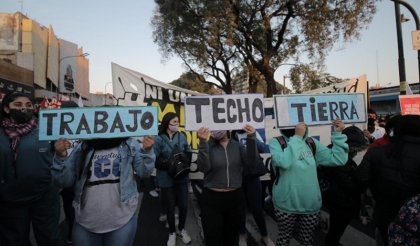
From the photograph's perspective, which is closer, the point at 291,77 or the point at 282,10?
the point at 282,10

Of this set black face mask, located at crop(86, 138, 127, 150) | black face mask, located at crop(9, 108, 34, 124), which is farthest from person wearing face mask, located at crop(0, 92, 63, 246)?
black face mask, located at crop(86, 138, 127, 150)

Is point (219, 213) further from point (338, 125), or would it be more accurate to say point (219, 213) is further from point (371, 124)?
point (371, 124)

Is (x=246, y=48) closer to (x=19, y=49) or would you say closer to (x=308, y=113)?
(x=308, y=113)

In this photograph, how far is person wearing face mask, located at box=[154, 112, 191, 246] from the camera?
4.70 metres

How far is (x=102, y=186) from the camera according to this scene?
8.95 feet

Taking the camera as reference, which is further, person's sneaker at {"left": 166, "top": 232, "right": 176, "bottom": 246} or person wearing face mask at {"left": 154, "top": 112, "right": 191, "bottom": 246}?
person wearing face mask at {"left": 154, "top": 112, "right": 191, "bottom": 246}

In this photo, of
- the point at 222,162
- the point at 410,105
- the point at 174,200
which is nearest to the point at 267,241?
the point at 174,200

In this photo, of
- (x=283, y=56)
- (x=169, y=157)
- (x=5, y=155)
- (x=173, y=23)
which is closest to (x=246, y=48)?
(x=283, y=56)

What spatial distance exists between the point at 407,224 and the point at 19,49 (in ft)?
147

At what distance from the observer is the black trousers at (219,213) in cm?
353

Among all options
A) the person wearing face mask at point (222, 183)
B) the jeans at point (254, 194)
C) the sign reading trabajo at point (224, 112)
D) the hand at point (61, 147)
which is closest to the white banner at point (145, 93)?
the jeans at point (254, 194)

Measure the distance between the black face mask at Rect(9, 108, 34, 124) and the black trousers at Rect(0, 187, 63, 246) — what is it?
30.1 inches

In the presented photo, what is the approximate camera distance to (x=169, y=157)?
4.71 m

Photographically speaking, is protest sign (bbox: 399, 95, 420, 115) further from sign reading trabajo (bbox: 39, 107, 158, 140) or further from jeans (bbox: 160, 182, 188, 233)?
sign reading trabajo (bbox: 39, 107, 158, 140)
